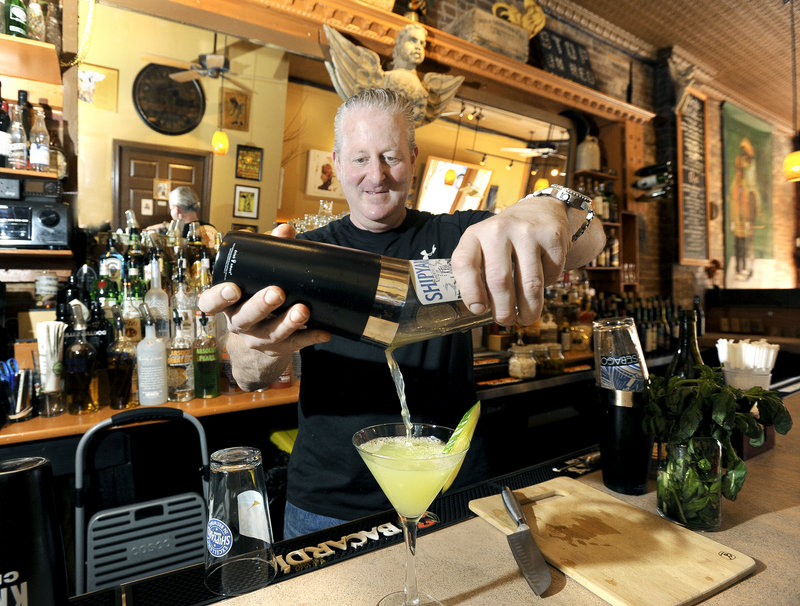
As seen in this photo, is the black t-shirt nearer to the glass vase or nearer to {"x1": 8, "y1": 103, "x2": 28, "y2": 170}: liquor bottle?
the glass vase

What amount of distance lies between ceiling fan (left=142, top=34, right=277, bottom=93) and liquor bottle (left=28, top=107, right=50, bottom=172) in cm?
55

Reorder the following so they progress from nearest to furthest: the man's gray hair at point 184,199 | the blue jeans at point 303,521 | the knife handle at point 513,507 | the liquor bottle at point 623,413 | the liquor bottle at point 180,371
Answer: the knife handle at point 513,507 → the liquor bottle at point 623,413 → the blue jeans at point 303,521 → the liquor bottle at point 180,371 → the man's gray hair at point 184,199

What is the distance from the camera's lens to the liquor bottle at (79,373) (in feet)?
5.93

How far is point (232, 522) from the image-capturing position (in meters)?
0.71

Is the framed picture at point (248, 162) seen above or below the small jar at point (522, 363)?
above

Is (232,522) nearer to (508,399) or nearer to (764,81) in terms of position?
(508,399)

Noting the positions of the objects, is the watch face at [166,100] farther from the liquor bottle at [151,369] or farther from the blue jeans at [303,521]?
the blue jeans at [303,521]

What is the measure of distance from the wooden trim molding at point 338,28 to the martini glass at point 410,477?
2449mm

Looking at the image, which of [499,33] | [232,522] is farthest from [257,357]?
[499,33]

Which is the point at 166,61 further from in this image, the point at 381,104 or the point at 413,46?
the point at 381,104

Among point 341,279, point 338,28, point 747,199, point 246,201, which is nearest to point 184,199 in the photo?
point 246,201

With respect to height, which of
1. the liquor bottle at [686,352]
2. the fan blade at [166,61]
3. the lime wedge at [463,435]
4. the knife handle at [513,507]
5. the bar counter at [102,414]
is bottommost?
the bar counter at [102,414]

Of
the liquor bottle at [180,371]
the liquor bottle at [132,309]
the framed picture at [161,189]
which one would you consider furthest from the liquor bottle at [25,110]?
the liquor bottle at [180,371]

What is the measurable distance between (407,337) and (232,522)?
0.38 metres
